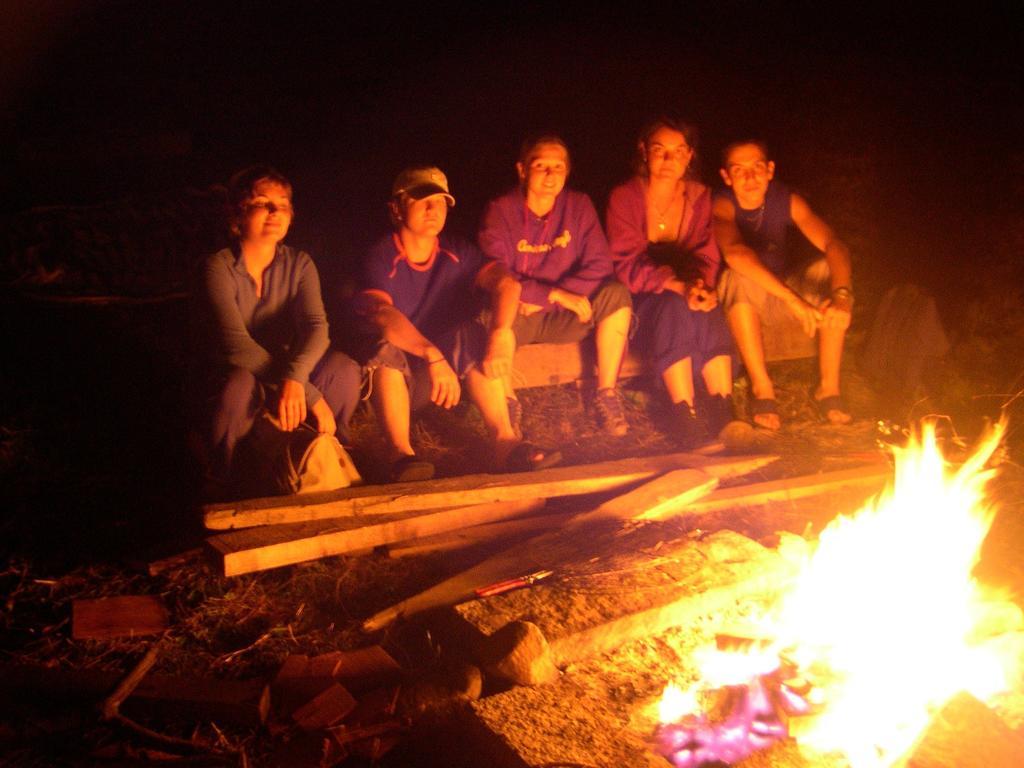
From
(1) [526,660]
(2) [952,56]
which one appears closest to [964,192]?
(2) [952,56]

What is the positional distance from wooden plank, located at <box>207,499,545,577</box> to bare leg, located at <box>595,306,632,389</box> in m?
1.47

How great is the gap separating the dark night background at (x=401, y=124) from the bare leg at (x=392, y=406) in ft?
3.63

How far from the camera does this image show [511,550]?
425cm

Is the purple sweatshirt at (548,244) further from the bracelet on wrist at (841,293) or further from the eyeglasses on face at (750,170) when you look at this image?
the bracelet on wrist at (841,293)

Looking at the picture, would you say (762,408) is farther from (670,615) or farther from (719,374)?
(670,615)

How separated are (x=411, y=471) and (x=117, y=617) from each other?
1525 mm

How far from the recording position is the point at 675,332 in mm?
5871

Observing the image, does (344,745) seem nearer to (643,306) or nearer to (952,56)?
(643,306)

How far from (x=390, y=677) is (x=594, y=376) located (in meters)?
2.99

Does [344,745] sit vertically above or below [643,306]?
below

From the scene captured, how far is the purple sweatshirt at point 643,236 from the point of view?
5.91m

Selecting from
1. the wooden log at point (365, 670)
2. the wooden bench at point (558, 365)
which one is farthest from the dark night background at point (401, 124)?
the wooden log at point (365, 670)

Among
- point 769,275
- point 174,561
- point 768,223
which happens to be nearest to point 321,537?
point 174,561

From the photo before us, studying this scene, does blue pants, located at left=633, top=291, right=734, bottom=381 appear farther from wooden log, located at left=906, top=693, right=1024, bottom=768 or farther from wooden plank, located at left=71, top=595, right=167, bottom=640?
wooden plank, located at left=71, top=595, right=167, bottom=640
